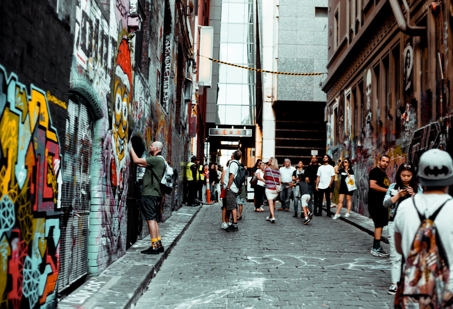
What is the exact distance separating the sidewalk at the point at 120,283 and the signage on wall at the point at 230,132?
37.7 m

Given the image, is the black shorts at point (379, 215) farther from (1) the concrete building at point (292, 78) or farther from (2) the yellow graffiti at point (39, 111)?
(1) the concrete building at point (292, 78)

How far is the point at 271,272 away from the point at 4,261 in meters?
4.44

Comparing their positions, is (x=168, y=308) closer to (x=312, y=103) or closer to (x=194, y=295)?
(x=194, y=295)

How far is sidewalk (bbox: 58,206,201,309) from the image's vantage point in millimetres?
5242

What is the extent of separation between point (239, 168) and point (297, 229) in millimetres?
2000

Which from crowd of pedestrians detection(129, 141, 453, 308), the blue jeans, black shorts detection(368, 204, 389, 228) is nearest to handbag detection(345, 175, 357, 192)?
crowd of pedestrians detection(129, 141, 453, 308)

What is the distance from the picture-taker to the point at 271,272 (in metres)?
7.48

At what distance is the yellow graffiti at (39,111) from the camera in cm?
419

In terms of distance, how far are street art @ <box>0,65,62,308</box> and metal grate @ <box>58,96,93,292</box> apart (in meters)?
0.68

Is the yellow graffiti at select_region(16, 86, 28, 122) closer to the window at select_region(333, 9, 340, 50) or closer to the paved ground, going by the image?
the paved ground

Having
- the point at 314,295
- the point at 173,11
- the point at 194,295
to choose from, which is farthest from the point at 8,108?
the point at 173,11

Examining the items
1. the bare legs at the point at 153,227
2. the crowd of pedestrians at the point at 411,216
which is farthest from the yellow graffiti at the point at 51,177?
the bare legs at the point at 153,227

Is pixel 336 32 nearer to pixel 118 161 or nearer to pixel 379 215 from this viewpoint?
pixel 379 215

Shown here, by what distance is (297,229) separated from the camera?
12.7 m
